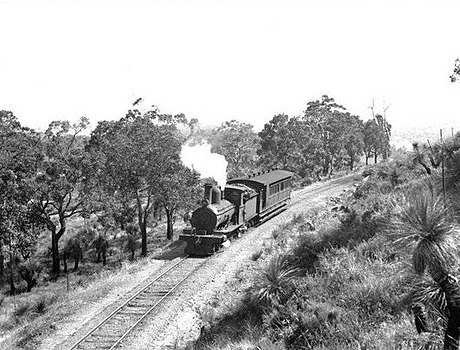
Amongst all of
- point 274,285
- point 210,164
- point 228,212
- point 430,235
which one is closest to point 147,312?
point 274,285

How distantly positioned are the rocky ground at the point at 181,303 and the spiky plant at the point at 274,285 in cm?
224

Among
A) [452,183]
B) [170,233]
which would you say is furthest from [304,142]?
[452,183]

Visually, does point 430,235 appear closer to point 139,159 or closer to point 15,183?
point 139,159

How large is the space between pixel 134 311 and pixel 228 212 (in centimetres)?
836

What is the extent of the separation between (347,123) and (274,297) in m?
51.5

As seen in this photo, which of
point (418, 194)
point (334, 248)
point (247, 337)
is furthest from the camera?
point (334, 248)

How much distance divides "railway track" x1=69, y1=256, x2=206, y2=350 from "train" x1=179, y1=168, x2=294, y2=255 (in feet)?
5.11

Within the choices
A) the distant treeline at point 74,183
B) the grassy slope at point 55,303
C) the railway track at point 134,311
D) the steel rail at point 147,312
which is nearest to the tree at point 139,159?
the distant treeline at point 74,183

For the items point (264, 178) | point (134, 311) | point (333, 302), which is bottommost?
point (134, 311)

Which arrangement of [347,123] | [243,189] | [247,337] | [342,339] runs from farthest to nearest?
1. [347,123]
2. [243,189]
3. [247,337]
4. [342,339]

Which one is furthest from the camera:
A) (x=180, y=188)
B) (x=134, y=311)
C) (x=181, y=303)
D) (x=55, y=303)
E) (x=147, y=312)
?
(x=180, y=188)

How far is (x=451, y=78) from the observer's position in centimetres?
2002

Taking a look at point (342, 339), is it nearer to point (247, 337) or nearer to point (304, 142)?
point (247, 337)

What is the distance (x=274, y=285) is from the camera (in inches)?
472
